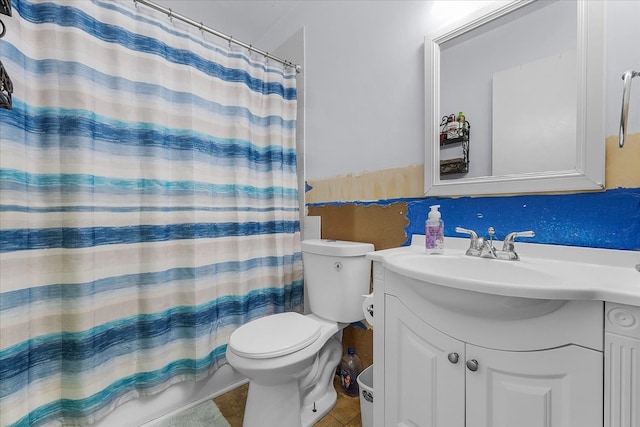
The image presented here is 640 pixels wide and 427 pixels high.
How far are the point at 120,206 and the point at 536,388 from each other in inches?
59.1

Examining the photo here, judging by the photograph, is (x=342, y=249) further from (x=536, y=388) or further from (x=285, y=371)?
(x=536, y=388)

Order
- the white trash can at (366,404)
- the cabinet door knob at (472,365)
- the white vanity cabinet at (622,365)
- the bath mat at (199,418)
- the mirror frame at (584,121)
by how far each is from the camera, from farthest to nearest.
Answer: the bath mat at (199,418) < the white trash can at (366,404) < the mirror frame at (584,121) < the cabinet door knob at (472,365) < the white vanity cabinet at (622,365)

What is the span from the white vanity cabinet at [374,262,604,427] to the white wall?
61cm

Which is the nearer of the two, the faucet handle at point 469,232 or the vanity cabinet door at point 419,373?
the vanity cabinet door at point 419,373

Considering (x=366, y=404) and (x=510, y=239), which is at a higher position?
(x=510, y=239)

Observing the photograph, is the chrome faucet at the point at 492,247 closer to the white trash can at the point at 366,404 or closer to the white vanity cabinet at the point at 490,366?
the white vanity cabinet at the point at 490,366

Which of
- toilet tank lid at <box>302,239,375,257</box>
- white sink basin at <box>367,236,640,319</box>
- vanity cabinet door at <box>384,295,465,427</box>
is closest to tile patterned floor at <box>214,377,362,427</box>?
vanity cabinet door at <box>384,295,465,427</box>

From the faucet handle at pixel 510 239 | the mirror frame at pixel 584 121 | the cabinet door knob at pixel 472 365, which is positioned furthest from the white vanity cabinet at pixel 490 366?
the mirror frame at pixel 584 121

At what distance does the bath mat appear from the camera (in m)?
1.28

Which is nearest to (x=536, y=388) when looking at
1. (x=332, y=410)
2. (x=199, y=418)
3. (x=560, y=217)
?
(x=560, y=217)

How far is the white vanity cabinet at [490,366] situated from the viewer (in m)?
0.57

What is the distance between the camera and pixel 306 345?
3.70 ft

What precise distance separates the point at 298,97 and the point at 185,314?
1460 millimetres

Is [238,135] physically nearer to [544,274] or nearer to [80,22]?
[80,22]
